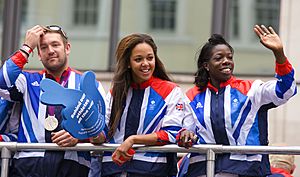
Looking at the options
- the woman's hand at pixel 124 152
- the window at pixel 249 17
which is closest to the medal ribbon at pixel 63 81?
the woman's hand at pixel 124 152

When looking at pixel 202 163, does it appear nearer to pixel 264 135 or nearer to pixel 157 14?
pixel 264 135

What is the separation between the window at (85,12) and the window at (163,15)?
0.65 meters

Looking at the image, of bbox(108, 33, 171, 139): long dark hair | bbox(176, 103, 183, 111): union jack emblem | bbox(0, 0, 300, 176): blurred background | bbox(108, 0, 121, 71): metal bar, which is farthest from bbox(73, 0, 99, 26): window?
bbox(176, 103, 183, 111): union jack emblem

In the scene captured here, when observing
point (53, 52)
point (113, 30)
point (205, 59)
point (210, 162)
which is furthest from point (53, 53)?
point (113, 30)

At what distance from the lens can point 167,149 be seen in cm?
671

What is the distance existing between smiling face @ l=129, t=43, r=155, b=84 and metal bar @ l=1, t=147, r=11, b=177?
1.02 m

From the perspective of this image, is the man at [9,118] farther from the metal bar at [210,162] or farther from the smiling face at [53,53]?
the metal bar at [210,162]

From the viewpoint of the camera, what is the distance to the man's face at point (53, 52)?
7.20 metres

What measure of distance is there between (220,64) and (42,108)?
128cm

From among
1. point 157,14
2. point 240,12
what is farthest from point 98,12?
point 240,12

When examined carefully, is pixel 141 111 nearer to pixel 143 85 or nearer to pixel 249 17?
pixel 143 85

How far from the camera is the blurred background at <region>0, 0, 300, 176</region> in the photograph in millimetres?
11094

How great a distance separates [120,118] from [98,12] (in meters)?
4.60

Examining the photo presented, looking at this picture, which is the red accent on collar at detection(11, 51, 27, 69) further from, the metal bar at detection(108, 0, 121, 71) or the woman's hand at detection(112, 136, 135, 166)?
the metal bar at detection(108, 0, 121, 71)
